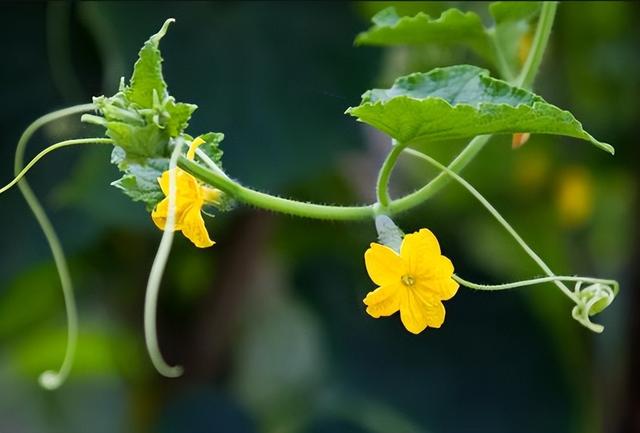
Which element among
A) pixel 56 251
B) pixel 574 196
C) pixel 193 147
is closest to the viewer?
pixel 193 147

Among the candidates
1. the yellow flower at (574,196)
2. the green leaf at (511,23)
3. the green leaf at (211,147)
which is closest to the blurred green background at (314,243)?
the yellow flower at (574,196)

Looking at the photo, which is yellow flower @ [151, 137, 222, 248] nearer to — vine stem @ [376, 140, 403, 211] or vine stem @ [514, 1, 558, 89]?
vine stem @ [376, 140, 403, 211]

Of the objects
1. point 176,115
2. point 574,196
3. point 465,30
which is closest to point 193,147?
point 176,115

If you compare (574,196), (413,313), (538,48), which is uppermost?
(574,196)

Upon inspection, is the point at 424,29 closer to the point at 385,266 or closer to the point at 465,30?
the point at 465,30

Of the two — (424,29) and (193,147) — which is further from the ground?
(424,29)

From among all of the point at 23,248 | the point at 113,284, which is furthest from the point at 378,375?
the point at 23,248

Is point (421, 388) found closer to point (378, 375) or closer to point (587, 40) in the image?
point (378, 375)
